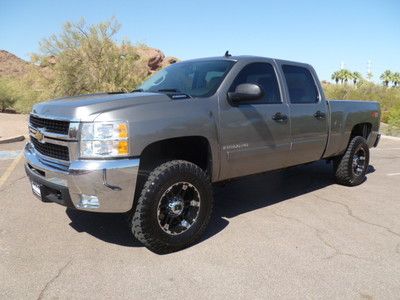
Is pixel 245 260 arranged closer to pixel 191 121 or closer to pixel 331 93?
pixel 191 121

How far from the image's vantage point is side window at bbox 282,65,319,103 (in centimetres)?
554

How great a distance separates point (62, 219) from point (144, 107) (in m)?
1.94

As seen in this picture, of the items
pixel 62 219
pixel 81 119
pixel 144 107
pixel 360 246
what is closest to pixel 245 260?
pixel 360 246

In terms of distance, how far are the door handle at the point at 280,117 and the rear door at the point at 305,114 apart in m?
0.17

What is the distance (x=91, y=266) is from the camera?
3664 mm

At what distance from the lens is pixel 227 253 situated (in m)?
4.00

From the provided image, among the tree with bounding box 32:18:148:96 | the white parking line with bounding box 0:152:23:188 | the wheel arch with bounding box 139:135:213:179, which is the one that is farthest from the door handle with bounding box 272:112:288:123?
the tree with bounding box 32:18:148:96

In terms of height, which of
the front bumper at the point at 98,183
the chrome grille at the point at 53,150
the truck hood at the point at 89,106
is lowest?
the front bumper at the point at 98,183

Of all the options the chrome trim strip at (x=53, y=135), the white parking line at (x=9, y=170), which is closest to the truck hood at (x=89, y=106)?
the chrome trim strip at (x=53, y=135)

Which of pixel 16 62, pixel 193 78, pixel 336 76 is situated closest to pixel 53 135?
pixel 193 78

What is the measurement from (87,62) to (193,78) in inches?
594

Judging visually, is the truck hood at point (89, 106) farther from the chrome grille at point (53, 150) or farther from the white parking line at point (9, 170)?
the white parking line at point (9, 170)

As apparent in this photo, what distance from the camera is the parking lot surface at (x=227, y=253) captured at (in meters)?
3.32

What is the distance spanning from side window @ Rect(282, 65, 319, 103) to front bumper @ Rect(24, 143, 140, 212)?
2.67 meters
